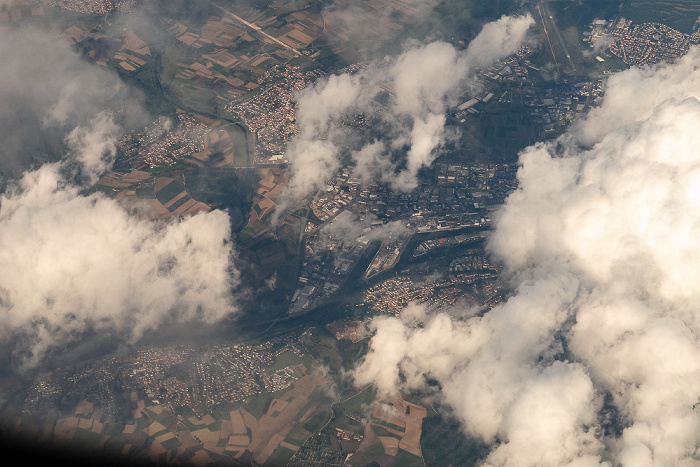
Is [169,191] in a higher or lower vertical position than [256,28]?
lower

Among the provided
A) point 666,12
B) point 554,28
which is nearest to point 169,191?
point 554,28

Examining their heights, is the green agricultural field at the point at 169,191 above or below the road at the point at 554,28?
below

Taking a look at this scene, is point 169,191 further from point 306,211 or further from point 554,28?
point 554,28

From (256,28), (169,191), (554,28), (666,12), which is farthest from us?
(666,12)

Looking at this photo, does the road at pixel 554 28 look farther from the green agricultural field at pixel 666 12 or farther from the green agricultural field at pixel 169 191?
the green agricultural field at pixel 169 191

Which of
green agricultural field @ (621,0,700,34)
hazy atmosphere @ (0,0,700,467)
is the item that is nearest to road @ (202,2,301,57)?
hazy atmosphere @ (0,0,700,467)

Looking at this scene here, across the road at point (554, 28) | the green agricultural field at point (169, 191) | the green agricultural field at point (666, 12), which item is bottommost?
the green agricultural field at point (169, 191)

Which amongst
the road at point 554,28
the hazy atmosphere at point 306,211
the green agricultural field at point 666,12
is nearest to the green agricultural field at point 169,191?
the hazy atmosphere at point 306,211

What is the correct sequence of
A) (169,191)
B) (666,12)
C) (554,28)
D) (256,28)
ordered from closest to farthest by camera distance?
(169,191), (256,28), (554,28), (666,12)

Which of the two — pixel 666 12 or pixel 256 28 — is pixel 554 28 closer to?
pixel 666 12

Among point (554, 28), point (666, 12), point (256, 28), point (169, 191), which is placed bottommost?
point (169, 191)

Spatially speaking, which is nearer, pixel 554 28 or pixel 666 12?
pixel 554 28
